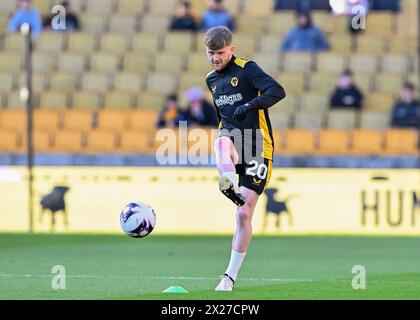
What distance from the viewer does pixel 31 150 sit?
22.8 metres

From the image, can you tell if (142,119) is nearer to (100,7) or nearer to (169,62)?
(169,62)

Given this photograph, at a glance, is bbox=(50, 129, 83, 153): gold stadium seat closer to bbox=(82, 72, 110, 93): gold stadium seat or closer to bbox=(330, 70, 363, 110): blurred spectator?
bbox=(82, 72, 110, 93): gold stadium seat

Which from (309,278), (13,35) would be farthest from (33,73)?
(309,278)

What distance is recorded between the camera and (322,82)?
26.8 m

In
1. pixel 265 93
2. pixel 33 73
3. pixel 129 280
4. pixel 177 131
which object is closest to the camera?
pixel 265 93

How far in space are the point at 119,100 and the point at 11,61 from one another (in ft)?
7.89

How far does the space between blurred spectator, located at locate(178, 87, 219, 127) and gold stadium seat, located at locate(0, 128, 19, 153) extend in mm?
3015

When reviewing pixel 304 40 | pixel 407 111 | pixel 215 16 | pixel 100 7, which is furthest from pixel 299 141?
pixel 100 7

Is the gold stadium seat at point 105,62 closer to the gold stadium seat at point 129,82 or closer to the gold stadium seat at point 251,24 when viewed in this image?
the gold stadium seat at point 129,82

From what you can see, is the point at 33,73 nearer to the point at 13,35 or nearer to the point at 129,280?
the point at 13,35

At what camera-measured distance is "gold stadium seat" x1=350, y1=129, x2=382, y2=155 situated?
24373 millimetres

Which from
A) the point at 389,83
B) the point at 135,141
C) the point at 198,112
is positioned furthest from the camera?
the point at 389,83

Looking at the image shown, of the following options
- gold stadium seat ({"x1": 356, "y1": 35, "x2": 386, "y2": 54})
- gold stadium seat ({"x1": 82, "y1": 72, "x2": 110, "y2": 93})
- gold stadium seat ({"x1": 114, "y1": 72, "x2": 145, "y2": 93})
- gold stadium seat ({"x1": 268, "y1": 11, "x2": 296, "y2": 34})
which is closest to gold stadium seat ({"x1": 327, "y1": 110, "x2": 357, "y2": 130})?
gold stadium seat ({"x1": 356, "y1": 35, "x2": 386, "y2": 54})

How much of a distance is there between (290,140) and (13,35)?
21.5 ft
